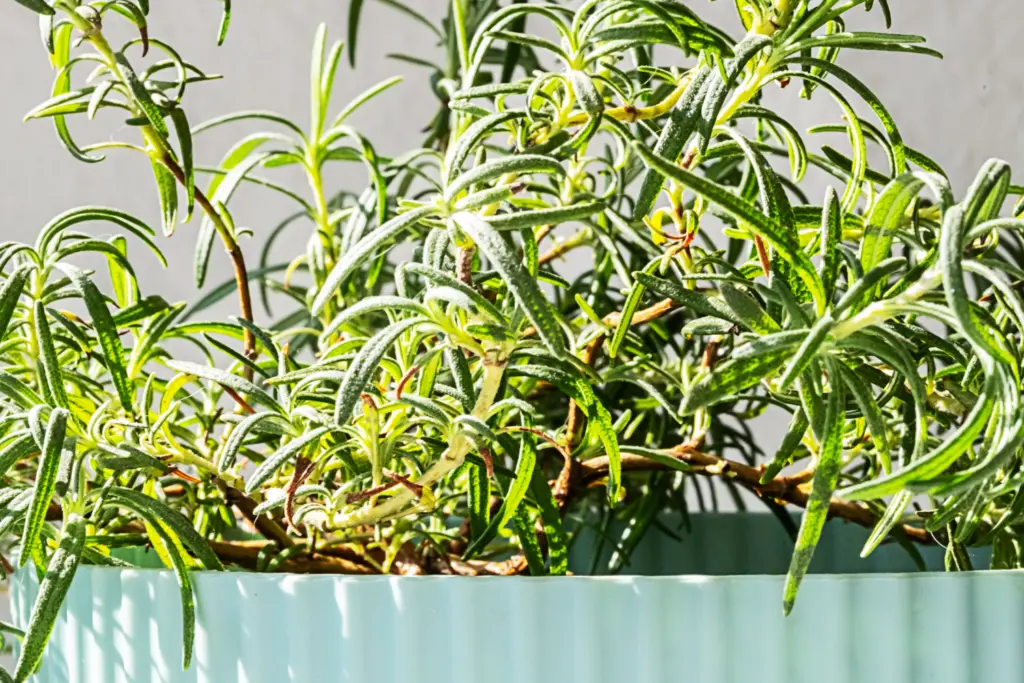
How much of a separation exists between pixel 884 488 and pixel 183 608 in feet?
0.66

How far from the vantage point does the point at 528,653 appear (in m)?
0.28

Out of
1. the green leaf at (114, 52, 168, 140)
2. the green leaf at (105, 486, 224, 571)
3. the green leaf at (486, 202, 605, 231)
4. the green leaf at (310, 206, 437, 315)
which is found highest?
the green leaf at (114, 52, 168, 140)

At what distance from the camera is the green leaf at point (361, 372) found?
0.85ft

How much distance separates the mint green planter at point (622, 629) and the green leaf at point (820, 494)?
0.02m

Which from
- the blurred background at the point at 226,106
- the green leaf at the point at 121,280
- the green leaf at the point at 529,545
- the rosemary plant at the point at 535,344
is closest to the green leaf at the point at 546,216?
the rosemary plant at the point at 535,344

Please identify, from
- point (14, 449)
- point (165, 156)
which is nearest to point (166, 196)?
point (165, 156)

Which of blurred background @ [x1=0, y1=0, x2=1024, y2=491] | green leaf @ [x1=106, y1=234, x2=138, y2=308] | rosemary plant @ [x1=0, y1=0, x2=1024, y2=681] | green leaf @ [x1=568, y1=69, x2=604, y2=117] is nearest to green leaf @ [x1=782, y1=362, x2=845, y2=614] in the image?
rosemary plant @ [x1=0, y1=0, x2=1024, y2=681]

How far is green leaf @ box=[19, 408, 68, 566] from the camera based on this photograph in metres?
0.29

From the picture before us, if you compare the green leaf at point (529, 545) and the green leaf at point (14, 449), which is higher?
the green leaf at point (14, 449)

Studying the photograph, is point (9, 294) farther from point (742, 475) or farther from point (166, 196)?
point (742, 475)

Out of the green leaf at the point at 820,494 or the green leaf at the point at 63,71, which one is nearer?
the green leaf at the point at 820,494

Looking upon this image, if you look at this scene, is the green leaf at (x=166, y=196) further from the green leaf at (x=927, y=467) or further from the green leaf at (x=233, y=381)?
the green leaf at (x=927, y=467)

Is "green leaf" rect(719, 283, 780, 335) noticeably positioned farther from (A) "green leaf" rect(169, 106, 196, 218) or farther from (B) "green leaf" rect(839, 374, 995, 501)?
(A) "green leaf" rect(169, 106, 196, 218)

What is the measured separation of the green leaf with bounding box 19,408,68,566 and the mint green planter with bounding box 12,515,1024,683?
0.19ft
